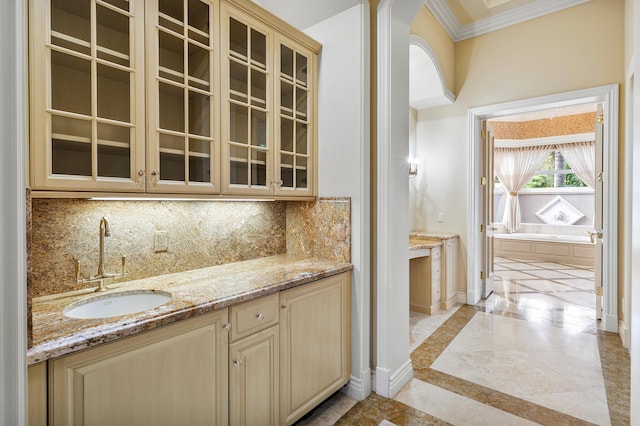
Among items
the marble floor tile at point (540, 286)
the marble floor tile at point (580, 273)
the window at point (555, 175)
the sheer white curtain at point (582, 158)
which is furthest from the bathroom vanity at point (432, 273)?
the window at point (555, 175)

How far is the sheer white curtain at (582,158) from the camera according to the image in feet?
23.0

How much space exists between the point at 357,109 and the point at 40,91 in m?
1.63

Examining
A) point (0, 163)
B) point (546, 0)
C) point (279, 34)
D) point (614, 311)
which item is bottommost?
point (614, 311)

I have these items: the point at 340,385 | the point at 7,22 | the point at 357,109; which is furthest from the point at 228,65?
the point at 340,385

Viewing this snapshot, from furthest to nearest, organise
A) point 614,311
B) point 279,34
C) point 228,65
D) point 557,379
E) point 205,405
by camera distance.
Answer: point 614,311, point 557,379, point 279,34, point 228,65, point 205,405

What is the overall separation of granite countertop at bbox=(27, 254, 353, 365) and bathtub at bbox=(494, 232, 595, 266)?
272 inches

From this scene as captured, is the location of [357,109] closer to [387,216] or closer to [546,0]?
[387,216]

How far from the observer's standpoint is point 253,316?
1.56 meters

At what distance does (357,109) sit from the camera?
2139 millimetres

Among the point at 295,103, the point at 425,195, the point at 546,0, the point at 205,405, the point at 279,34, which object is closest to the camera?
the point at 205,405

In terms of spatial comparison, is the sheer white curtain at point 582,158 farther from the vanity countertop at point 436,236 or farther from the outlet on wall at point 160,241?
the outlet on wall at point 160,241

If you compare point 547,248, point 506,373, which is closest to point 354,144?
point 506,373

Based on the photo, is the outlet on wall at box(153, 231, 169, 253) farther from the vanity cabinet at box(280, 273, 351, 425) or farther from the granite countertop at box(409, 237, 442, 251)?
the granite countertop at box(409, 237, 442, 251)

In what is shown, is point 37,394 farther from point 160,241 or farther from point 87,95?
point 87,95
